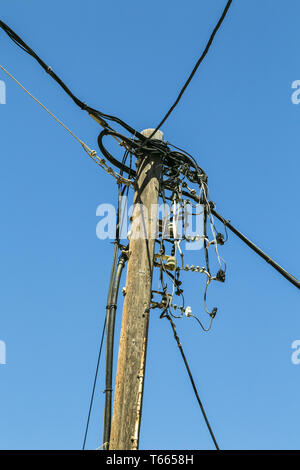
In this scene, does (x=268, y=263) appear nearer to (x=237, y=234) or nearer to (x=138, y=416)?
(x=237, y=234)

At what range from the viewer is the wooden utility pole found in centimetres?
643

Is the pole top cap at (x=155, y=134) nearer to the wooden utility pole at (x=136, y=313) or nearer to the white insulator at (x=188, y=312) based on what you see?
the wooden utility pole at (x=136, y=313)

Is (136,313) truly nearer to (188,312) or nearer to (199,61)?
(188,312)

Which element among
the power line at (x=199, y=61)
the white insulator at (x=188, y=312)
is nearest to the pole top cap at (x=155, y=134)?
the power line at (x=199, y=61)

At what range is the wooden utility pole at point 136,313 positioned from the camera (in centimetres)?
643

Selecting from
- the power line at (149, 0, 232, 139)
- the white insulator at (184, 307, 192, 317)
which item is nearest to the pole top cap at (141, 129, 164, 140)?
the power line at (149, 0, 232, 139)

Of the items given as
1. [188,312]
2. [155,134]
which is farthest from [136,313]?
[155,134]

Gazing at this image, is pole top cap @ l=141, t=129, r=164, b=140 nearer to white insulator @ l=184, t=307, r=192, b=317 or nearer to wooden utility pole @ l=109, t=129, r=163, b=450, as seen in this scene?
wooden utility pole @ l=109, t=129, r=163, b=450

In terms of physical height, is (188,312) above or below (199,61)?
below

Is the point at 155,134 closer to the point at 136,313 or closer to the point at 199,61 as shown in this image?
the point at 199,61

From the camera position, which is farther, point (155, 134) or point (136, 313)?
point (155, 134)

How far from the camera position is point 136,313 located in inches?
273

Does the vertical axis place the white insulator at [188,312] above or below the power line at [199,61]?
below
